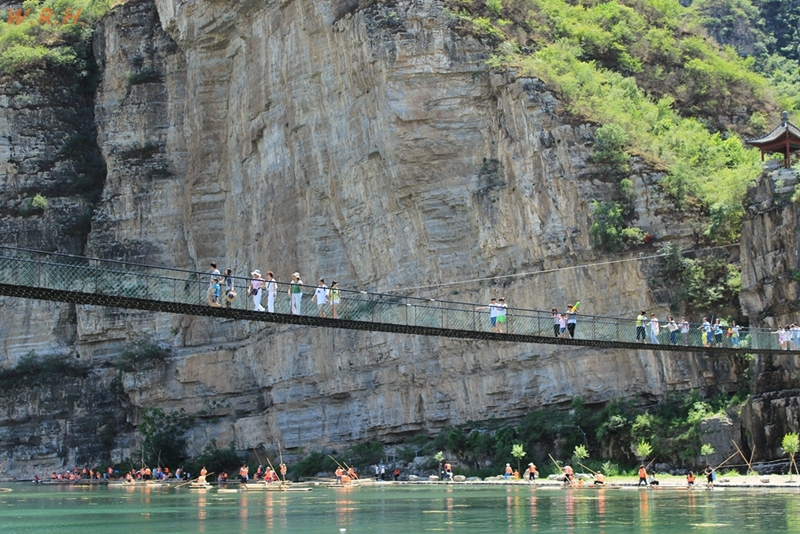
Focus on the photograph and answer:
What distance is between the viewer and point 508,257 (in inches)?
2119

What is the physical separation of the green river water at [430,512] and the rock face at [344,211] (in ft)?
31.1

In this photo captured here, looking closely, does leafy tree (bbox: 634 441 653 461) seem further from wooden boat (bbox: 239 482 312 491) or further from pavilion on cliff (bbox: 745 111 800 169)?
wooden boat (bbox: 239 482 312 491)

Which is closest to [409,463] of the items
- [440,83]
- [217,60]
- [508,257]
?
[508,257]

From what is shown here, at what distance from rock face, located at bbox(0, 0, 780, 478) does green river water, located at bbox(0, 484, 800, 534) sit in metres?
9.48

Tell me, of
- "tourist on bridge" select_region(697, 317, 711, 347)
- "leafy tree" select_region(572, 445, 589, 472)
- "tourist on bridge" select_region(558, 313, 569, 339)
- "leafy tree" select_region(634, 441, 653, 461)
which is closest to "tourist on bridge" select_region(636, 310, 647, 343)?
"tourist on bridge" select_region(697, 317, 711, 347)

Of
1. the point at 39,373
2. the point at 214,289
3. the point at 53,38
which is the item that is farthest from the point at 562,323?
the point at 53,38

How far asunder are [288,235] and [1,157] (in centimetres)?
2780

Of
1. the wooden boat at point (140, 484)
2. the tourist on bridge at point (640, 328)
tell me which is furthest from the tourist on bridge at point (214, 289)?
the wooden boat at point (140, 484)

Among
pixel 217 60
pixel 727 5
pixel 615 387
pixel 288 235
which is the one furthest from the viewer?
pixel 727 5

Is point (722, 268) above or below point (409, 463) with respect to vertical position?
above

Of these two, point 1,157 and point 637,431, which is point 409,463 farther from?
point 1,157

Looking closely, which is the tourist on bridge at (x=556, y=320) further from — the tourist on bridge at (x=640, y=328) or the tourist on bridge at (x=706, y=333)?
the tourist on bridge at (x=706, y=333)

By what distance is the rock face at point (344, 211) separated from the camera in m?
52.0

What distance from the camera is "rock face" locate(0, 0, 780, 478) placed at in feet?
171
